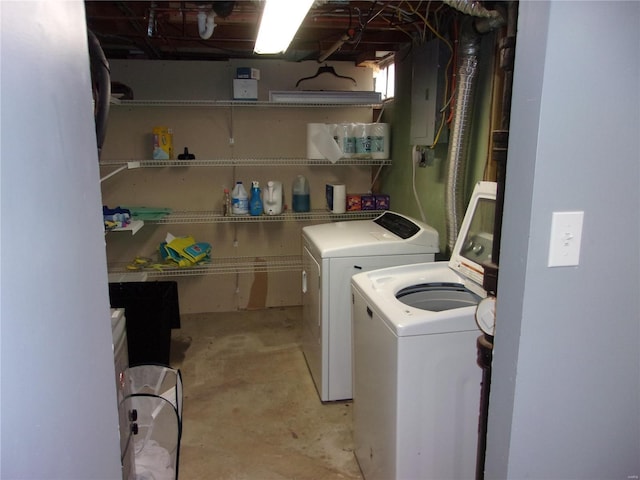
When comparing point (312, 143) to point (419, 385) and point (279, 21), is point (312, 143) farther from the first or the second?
point (419, 385)

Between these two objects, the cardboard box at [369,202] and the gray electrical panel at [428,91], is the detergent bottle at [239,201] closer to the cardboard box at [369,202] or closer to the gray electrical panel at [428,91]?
the cardboard box at [369,202]

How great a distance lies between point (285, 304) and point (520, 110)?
3.46 m

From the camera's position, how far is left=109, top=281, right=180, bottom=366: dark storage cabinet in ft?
9.84

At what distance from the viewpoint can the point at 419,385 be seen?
5.42 feet

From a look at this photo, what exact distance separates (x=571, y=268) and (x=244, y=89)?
3.00 metres

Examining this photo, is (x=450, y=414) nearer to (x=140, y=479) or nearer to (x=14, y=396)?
(x=140, y=479)

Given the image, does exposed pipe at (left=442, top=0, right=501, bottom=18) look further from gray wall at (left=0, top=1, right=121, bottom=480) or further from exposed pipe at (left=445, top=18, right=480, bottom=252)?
gray wall at (left=0, top=1, right=121, bottom=480)

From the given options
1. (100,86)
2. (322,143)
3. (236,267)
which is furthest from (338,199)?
(100,86)

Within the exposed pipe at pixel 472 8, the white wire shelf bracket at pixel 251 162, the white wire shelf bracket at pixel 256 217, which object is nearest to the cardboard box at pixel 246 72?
the white wire shelf bracket at pixel 251 162

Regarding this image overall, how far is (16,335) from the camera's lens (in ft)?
2.16

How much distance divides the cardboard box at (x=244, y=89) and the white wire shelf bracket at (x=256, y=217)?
0.90 meters

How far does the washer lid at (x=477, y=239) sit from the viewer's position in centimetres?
199

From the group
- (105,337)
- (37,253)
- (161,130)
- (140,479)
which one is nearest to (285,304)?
(161,130)

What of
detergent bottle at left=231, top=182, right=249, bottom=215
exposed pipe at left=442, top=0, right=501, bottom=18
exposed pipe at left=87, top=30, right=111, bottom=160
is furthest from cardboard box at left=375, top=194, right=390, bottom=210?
exposed pipe at left=87, top=30, right=111, bottom=160
